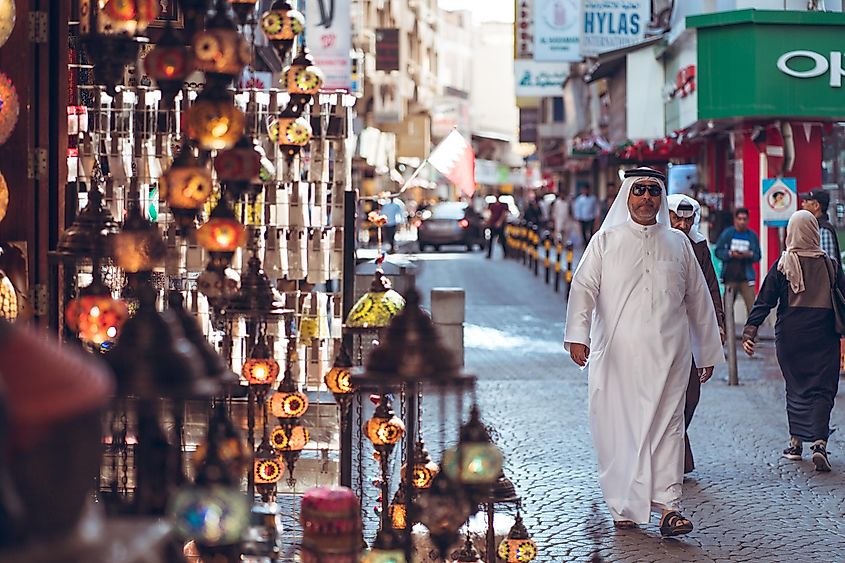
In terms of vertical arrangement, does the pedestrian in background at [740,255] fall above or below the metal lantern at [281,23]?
below

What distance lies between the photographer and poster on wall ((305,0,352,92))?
1006 inches

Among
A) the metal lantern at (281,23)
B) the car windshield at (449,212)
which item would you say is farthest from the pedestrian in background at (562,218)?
the metal lantern at (281,23)

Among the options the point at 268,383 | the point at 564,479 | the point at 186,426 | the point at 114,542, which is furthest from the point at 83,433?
the point at 564,479

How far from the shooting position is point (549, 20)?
107 feet

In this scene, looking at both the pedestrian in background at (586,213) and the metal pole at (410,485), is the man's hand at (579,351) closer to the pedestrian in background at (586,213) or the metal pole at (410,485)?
the metal pole at (410,485)

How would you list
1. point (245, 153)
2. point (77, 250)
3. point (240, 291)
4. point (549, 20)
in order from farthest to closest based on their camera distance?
point (549, 20) → point (240, 291) → point (77, 250) → point (245, 153)

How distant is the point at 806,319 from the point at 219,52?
6.67m

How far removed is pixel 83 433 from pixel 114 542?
0.17 metres

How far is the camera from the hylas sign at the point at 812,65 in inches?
849

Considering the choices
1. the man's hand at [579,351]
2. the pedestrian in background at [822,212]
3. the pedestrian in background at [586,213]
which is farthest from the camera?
the pedestrian in background at [586,213]

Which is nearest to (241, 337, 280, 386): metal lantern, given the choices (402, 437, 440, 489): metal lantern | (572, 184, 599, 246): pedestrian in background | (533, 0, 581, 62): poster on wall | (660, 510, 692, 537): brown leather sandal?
(402, 437, 440, 489): metal lantern

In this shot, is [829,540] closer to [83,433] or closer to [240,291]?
[240,291]

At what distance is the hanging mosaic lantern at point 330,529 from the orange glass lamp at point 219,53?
4.32ft

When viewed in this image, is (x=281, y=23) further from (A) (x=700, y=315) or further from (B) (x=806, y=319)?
(B) (x=806, y=319)
